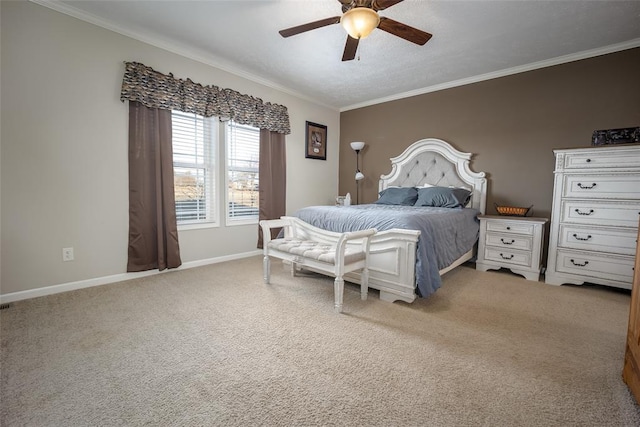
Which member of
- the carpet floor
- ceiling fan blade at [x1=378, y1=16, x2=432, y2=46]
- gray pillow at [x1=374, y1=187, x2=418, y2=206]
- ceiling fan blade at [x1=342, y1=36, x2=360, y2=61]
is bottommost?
the carpet floor

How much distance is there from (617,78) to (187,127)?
4.64 meters

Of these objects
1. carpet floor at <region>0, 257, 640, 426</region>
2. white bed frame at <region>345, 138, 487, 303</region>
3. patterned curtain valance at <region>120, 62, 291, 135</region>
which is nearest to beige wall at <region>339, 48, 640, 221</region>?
white bed frame at <region>345, 138, 487, 303</region>

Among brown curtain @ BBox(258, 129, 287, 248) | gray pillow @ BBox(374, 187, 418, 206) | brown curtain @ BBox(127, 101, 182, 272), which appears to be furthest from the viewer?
brown curtain @ BBox(258, 129, 287, 248)

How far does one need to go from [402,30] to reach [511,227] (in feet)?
7.91

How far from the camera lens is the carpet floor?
3.95 feet

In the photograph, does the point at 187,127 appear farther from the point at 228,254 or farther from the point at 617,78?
the point at 617,78

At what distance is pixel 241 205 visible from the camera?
385cm

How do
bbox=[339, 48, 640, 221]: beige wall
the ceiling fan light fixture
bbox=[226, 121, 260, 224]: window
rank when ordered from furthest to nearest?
bbox=[226, 121, 260, 224]: window < bbox=[339, 48, 640, 221]: beige wall < the ceiling fan light fixture

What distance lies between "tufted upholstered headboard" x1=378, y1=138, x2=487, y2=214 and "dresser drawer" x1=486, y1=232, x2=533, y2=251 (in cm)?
53

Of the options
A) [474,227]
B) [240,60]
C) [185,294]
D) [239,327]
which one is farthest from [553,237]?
[240,60]

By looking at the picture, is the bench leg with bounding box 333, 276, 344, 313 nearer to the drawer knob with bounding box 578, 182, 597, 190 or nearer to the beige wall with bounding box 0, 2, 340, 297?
the beige wall with bounding box 0, 2, 340, 297

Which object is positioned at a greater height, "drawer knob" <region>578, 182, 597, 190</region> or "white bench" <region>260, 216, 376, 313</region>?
"drawer knob" <region>578, 182, 597, 190</region>

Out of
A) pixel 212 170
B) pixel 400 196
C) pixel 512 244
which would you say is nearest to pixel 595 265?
pixel 512 244

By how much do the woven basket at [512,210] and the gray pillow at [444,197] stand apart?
41 cm
